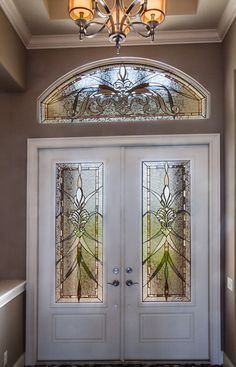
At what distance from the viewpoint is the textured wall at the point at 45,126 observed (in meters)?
3.85

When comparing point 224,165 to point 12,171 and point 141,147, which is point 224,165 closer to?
point 141,147

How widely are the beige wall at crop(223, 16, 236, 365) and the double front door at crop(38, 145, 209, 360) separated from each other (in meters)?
0.24

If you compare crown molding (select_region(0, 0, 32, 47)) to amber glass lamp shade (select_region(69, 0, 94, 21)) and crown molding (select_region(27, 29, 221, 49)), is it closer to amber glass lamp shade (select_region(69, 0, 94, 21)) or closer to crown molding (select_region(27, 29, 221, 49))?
crown molding (select_region(27, 29, 221, 49))

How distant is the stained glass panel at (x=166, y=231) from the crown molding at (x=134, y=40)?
1.22 m

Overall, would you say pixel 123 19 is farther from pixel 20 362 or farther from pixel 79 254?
pixel 20 362

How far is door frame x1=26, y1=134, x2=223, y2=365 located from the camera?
374 cm

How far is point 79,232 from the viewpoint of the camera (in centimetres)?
391


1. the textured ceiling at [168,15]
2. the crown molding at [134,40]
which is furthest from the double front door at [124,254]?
the textured ceiling at [168,15]

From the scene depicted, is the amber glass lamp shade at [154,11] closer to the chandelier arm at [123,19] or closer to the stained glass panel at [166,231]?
the chandelier arm at [123,19]

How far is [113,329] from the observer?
12.5 feet

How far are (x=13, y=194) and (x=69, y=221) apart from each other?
24.9 inches

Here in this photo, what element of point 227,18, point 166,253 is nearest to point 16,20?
point 227,18

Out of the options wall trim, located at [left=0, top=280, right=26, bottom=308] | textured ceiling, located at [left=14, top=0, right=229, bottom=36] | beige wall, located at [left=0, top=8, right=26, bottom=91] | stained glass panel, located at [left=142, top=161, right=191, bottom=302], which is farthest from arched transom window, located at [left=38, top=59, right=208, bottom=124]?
wall trim, located at [left=0, top=280, right=26, bottom=308]

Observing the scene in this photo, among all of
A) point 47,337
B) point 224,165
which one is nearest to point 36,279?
point 47,337
